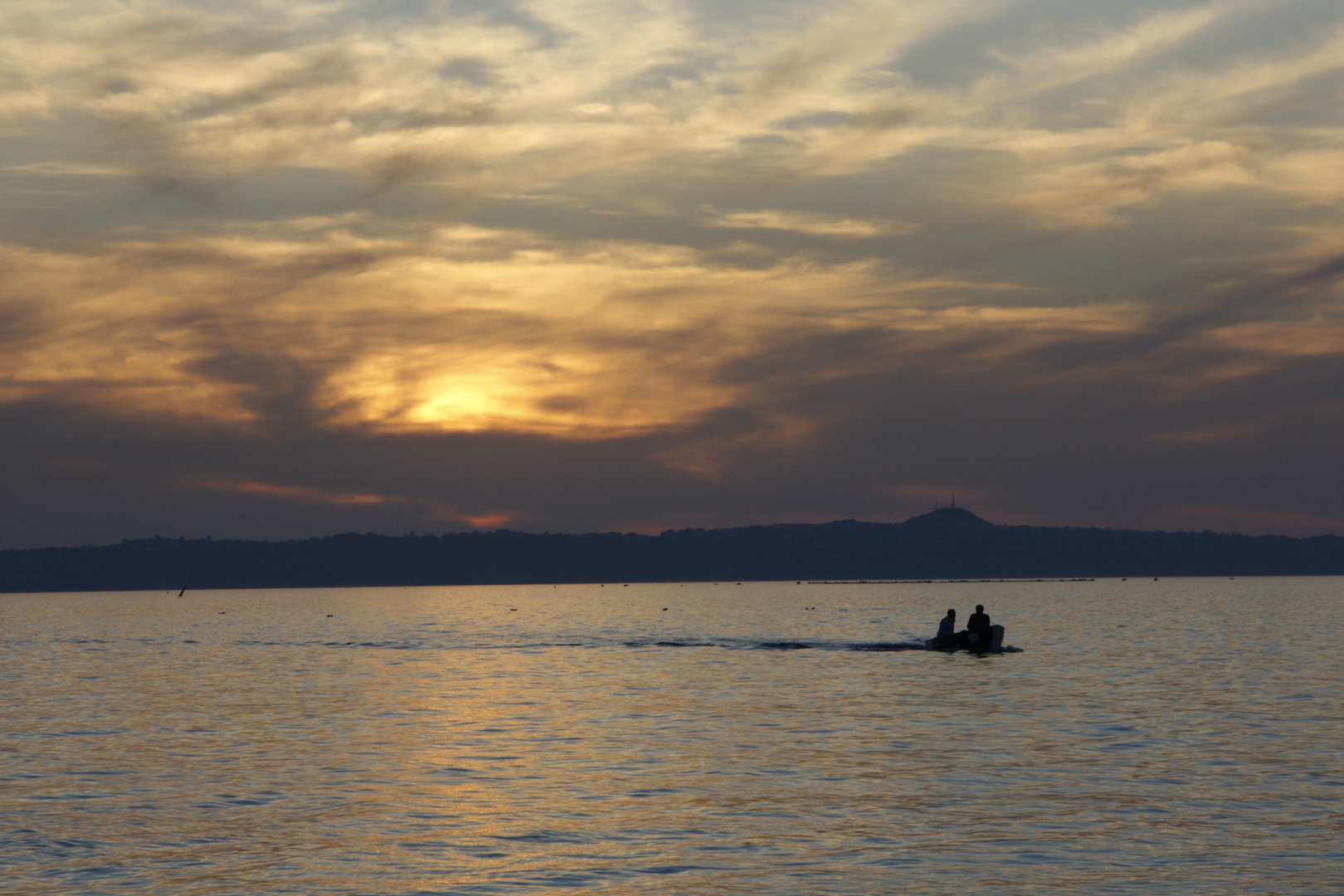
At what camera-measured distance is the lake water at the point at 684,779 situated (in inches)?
904

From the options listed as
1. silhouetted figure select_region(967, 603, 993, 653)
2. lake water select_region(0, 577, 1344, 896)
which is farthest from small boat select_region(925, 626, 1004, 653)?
lake water select_region(0, 577, 1344, 896)

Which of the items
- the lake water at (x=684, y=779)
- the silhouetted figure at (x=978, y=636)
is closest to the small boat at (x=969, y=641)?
the silhouetted figure at (x=978, y=636)

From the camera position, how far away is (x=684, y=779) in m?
32.9

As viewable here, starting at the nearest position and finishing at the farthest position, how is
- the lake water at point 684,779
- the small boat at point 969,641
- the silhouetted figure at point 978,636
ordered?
the lake water at point 684,779 → the silhouetted figure at point 978,636 → the small boat at point 969,641

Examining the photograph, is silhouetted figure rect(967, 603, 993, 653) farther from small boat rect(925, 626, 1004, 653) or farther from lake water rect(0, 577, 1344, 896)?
lake water rect(0, 577, 1344, 896)

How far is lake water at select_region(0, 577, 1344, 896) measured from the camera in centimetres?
2295

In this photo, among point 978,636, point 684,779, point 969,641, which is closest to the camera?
point 684,779

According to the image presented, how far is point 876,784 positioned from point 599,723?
16.2m

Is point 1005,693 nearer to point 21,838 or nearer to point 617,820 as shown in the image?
point 617,820

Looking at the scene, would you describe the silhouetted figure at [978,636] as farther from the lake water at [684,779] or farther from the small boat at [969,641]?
the lake water at [684,779]

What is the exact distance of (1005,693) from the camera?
2174 inches

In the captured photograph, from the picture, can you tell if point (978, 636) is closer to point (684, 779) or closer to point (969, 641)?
point (969, 641)

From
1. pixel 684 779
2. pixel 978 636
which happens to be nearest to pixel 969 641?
pixel 978 636

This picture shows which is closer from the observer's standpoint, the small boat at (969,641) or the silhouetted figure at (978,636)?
the silhouetted figure at (978,636)
